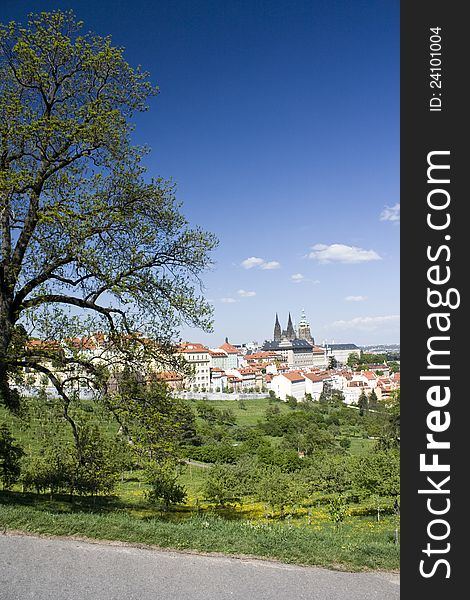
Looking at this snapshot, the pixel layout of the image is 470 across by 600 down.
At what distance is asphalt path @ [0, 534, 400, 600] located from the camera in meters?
4.51

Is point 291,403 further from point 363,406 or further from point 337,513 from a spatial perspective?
point 337,513

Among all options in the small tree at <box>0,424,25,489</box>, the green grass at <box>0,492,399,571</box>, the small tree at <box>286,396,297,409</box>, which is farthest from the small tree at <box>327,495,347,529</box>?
the small tree at <box>286,396,297,409</box>

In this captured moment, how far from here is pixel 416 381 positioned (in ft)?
13.7

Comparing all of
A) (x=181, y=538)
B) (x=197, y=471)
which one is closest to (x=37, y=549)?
(x=181, y=538)

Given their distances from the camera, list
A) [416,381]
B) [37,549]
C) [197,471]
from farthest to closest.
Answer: [197,471] < [37,549] < [416,381]

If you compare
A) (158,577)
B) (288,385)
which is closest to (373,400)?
(288,385)

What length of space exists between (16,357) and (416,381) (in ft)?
22.2

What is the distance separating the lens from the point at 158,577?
4.85 metres

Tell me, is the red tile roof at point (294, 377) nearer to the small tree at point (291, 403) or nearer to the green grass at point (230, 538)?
the small tree at point (291, 403)

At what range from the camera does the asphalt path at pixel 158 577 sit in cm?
451

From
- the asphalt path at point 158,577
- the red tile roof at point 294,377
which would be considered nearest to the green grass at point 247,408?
the red tile roof at point 294,377

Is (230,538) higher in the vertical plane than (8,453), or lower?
higher

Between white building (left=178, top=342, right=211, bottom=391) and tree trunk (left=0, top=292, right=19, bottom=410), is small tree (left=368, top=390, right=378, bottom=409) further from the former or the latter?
tree trunk (left=0, top=292, right=19, bottom=410)

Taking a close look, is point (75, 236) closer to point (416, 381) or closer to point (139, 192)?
point (139, 192)
